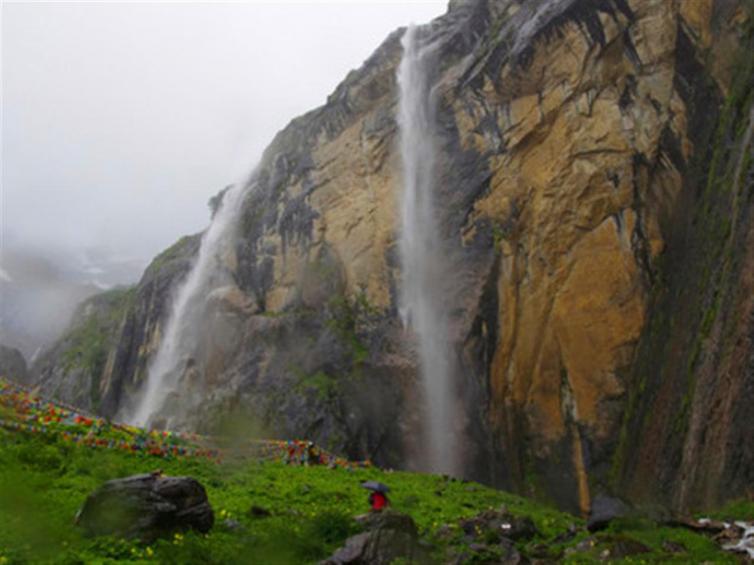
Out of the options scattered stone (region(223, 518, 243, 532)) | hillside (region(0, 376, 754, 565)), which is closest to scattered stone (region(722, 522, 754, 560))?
hillside (region(0, 376, 754, 565))

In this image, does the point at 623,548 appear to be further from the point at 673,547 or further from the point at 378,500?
the point at 378,500

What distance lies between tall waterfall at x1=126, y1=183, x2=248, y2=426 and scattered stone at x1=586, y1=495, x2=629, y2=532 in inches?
1219

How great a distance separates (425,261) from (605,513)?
20.4m

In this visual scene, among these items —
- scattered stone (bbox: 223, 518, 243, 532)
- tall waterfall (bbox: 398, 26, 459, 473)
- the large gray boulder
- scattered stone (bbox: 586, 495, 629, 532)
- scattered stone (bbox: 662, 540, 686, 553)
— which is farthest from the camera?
the large gray boulder

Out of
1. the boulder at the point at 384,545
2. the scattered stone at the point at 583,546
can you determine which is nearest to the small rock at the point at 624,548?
the scattered stone at the point at 583,546

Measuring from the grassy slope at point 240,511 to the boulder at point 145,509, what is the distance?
0.30 metres

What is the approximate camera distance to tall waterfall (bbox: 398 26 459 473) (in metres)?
30.7

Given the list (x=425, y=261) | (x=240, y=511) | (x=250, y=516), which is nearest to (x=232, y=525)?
(x=250, y=516)

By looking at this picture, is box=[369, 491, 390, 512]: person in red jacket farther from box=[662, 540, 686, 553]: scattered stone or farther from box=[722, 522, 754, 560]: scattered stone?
box=[722, 522, 754, 560]: scattered stone

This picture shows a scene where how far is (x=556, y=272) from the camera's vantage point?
28281mm

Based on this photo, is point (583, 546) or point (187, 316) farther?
point (187, 316)

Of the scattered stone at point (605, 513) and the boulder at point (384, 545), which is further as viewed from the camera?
the scattered stone at point (605, 513)

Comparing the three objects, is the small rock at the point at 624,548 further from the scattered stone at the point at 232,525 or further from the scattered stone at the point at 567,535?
the scattered stone at the point at 232,525

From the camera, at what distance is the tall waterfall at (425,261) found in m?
30.7
